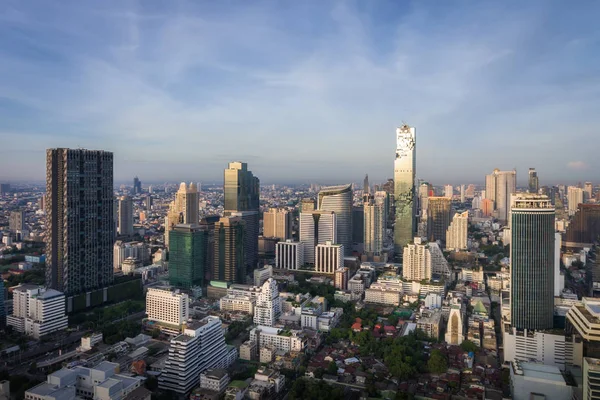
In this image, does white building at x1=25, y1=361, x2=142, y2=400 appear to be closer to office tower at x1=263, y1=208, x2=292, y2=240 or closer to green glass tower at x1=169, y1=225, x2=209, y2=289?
green glass tower at x1=169, y1=225, x2=209, y2=289

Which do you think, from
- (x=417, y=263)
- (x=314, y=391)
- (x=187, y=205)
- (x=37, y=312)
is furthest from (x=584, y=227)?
(x=37, y=312)

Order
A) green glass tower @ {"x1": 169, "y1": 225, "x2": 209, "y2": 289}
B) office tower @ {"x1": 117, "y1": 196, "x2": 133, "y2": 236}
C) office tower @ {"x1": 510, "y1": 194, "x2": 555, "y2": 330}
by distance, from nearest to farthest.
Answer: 1. office tower @ {"x1": 510, "y1": 194, "x2": 555, "y2": 330}
2. green glass tower @ {"x1": 169, "y1": 225, "x2": 209, "y2": 289}
3. office tower @ {"x1": 117, "y1": 196, "x2": 133, "y2": 236}

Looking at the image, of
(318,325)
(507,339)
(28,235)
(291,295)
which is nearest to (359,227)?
(291,295)

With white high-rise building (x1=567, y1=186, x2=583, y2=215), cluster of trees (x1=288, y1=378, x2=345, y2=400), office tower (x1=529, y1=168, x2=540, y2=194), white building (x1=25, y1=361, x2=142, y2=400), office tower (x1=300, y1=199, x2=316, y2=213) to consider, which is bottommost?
cluster of trees (x1=288, y1=378, x2=345, y2=400)

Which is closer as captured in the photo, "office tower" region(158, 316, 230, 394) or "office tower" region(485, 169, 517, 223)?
"office tower" region(158, 316, 230, 394)

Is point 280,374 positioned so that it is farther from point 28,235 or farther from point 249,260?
point 28,235

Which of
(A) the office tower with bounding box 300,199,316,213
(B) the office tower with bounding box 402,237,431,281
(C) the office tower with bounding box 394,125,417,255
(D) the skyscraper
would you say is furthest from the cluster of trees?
(C) the office tower with bounding box 394,125,417,255

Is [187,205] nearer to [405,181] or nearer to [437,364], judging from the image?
[405,181]
